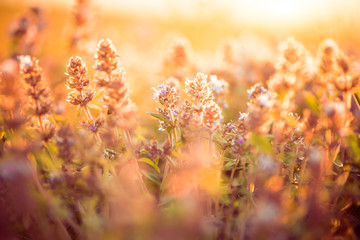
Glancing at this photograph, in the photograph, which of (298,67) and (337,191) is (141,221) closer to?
(337,191)

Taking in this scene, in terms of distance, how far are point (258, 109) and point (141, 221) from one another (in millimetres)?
863

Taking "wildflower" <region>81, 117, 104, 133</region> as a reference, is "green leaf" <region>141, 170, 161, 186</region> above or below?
below

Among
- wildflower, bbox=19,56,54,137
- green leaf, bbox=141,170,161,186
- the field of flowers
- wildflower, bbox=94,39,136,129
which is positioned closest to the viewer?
the field of flowers

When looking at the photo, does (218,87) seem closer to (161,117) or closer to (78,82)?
(161,117)

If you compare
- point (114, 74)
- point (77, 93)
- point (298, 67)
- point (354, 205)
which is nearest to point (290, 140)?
point (354, 205)

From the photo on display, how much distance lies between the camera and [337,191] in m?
1.85

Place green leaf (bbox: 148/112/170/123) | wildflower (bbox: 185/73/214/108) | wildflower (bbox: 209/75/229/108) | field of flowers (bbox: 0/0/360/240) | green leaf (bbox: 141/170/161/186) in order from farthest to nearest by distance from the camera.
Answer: wildflower (bbox: 209/75/229/108) → green leaf (bbox: 141/170/161/186) → green leaf (bbox: 148/112/170/123) → wildflower (bbox: 185/73/214/108) → field of flowers (bbox: 0/0/360/240)

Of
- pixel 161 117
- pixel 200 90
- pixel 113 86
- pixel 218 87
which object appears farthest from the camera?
pixel 218 87

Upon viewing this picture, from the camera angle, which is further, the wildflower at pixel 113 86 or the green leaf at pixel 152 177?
the green leaf at pixel 152 177

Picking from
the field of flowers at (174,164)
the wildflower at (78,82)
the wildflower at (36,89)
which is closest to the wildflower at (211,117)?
the field of flowers at (174,164)

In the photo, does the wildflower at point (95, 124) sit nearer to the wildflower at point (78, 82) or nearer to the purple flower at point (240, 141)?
the wildflower at point (78, 82)

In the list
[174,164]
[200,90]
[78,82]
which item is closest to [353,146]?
[200,90]

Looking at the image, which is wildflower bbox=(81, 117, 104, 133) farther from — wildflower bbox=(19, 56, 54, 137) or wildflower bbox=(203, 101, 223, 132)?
wildflower bbox=(203, 101, 223, 132)

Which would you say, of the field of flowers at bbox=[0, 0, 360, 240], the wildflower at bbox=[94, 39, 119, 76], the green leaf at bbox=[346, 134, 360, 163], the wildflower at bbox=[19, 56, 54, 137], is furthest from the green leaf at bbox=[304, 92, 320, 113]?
the wildflower at bbox=[19, 56, 54, 137]
